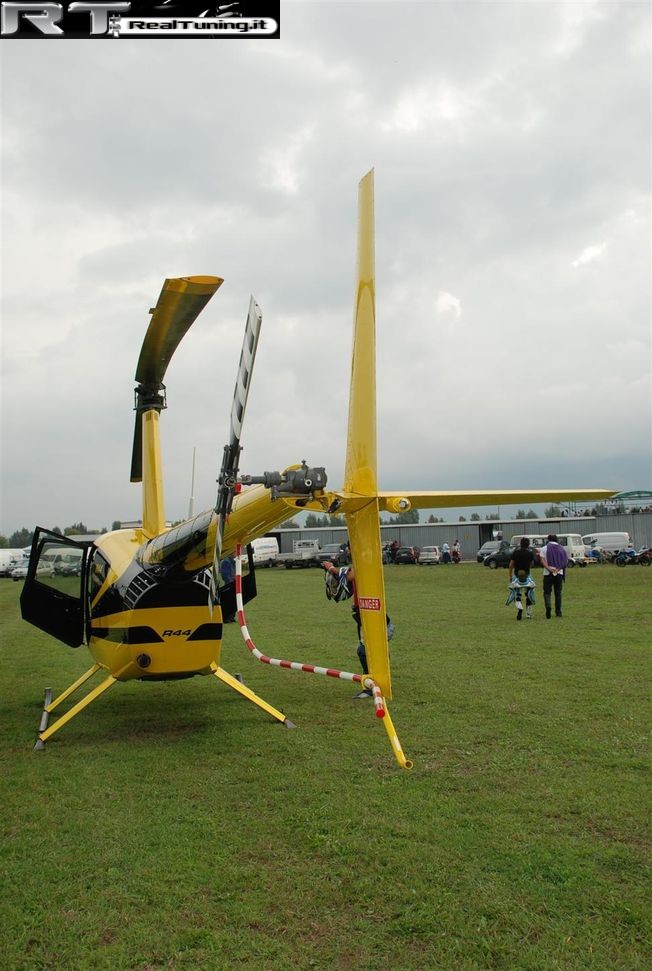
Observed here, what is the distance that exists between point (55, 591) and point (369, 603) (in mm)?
4601

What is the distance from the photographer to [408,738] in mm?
7730

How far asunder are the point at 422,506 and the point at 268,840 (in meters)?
3.02

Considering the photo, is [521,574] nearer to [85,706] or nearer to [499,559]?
[85,706]

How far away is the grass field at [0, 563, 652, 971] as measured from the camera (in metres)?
3.92

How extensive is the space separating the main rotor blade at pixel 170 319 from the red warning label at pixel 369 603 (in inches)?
112

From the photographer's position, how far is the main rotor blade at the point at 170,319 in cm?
628

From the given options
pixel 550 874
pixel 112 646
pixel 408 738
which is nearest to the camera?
pixel 550 874

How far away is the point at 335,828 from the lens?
540 cm

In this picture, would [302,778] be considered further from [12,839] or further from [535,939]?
[535,939]

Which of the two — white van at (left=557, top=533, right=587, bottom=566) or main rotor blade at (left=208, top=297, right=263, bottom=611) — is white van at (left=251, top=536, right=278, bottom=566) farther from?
main rotor blade at (left=208, top=297, right=263, bottom=611)

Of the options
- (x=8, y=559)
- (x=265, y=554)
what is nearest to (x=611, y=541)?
(x=265, y=554)

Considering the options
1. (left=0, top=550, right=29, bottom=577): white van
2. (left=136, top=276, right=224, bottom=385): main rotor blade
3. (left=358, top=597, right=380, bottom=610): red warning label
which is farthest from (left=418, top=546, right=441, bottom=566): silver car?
(left=358, top=597, right=380, bottom=610): red warning label

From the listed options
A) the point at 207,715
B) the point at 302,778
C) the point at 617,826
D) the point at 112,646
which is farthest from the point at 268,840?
the point at 207,715

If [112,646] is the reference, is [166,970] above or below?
below
